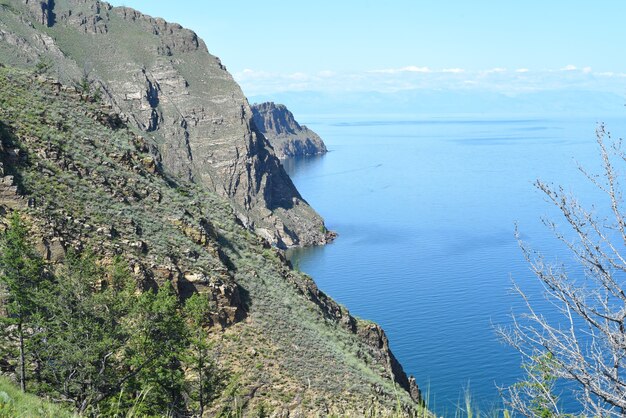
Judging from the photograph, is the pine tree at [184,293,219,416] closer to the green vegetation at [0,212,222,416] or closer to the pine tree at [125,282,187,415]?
the green vegetation at [0,212,222,416]

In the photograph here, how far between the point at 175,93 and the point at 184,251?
153 meters

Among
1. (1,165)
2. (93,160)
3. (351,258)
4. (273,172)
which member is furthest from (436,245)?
(1,165)

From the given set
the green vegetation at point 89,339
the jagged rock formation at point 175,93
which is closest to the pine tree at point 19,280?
the green vegetation at point 89,339

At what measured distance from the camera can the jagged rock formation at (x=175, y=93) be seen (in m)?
164

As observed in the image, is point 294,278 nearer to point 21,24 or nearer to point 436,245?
point 436,245

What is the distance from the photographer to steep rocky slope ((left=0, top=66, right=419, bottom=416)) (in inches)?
1272

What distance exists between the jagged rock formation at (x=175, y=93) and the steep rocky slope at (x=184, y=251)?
106m

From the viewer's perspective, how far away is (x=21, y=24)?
168 metres

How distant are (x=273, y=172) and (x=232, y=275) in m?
144

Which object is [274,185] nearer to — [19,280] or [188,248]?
[188,248]

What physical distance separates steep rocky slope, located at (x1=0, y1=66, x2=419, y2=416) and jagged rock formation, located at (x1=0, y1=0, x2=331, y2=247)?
106 meters

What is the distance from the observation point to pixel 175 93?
184 metres

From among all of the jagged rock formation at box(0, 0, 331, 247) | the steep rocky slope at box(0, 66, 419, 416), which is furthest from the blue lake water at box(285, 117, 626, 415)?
the jagged rock formation at box(0, 0, 331, 247)

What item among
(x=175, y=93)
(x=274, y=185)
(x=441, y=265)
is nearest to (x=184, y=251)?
(x=441, y=265)
